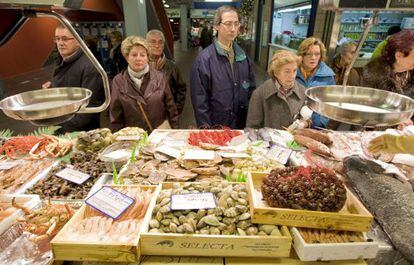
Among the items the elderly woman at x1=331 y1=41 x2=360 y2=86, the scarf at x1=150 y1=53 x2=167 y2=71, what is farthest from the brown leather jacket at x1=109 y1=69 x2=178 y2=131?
the elderly woman at x1=331 y1=41 x2=360 y2=86

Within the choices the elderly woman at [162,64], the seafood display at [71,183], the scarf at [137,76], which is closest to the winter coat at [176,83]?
the elderly woman at [162,64]

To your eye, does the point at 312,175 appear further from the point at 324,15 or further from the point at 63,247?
the point at 324,15

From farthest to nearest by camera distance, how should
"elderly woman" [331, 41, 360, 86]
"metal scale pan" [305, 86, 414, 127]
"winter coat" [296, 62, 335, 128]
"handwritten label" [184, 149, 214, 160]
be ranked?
"elderly woman" [331, 41, 360, 86] < "winter coat" [296, 62, 335, 128] < "handwritten label" [184, 149, 214, 160] < "metal scale pan" [305, 86, 414, 127]

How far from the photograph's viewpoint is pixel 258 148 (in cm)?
222

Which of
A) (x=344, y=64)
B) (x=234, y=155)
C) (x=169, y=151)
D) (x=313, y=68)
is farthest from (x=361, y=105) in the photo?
(x=344, y=64)

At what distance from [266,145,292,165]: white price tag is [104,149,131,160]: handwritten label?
110 cm

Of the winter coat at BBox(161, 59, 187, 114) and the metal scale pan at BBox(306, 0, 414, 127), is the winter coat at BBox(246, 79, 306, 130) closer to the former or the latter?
the metal scale pan at BBox(306, 0, 414, 127)

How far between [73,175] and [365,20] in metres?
8.49

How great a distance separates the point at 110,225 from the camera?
4.55ft

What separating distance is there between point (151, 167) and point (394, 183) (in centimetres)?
157

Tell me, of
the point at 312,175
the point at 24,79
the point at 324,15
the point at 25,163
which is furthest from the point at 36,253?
the point at 24,79

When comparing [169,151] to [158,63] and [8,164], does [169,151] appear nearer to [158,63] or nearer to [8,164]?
[8,164]

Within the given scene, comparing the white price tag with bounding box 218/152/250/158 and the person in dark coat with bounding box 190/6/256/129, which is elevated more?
the person in dark coat with bounding box 190/6/256/129

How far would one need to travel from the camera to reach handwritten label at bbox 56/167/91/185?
1893 millimetres
